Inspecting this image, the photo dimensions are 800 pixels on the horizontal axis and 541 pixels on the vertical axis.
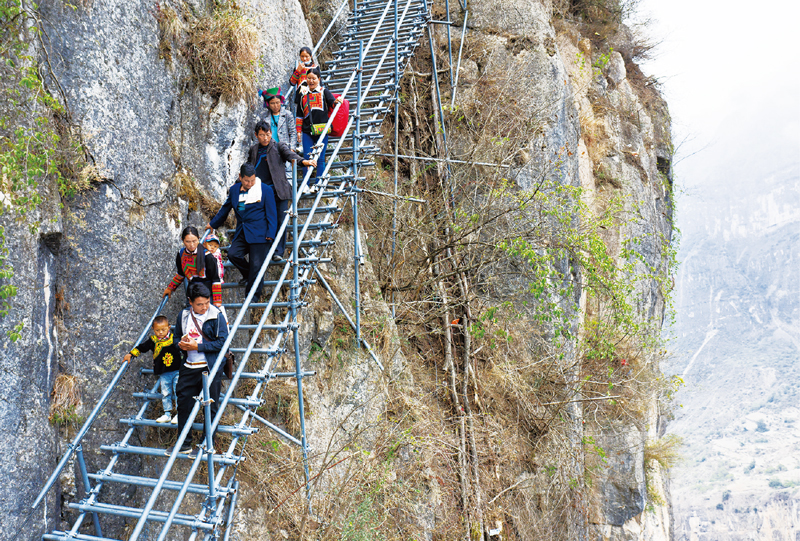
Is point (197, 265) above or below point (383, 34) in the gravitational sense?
below

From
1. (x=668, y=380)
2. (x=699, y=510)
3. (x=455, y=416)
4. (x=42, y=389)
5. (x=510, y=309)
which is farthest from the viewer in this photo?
(x=699, y=510)

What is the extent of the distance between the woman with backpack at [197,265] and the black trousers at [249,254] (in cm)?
34

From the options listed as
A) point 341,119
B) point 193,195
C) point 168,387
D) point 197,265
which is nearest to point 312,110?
point 341,119

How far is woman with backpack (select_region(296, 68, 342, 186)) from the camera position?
6.98 m

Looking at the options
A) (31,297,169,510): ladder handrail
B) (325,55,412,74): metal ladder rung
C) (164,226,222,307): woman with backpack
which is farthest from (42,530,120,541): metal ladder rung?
(325,55,412,74): metal ladder rung

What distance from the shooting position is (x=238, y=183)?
19.3 feet

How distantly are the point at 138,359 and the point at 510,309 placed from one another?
21.0ft

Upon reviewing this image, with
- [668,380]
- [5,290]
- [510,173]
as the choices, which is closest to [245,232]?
[5,290]

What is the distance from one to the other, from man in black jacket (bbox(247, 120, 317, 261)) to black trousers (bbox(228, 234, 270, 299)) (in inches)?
7.5

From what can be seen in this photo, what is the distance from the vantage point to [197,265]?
5480mm

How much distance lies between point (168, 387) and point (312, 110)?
376cm

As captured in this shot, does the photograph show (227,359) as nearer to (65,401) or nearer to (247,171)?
(65,401)

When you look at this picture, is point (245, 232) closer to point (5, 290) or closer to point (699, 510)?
point (5, 290)

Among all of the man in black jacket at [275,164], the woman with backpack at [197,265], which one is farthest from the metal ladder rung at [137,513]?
the man in black jacket at [275,164]
